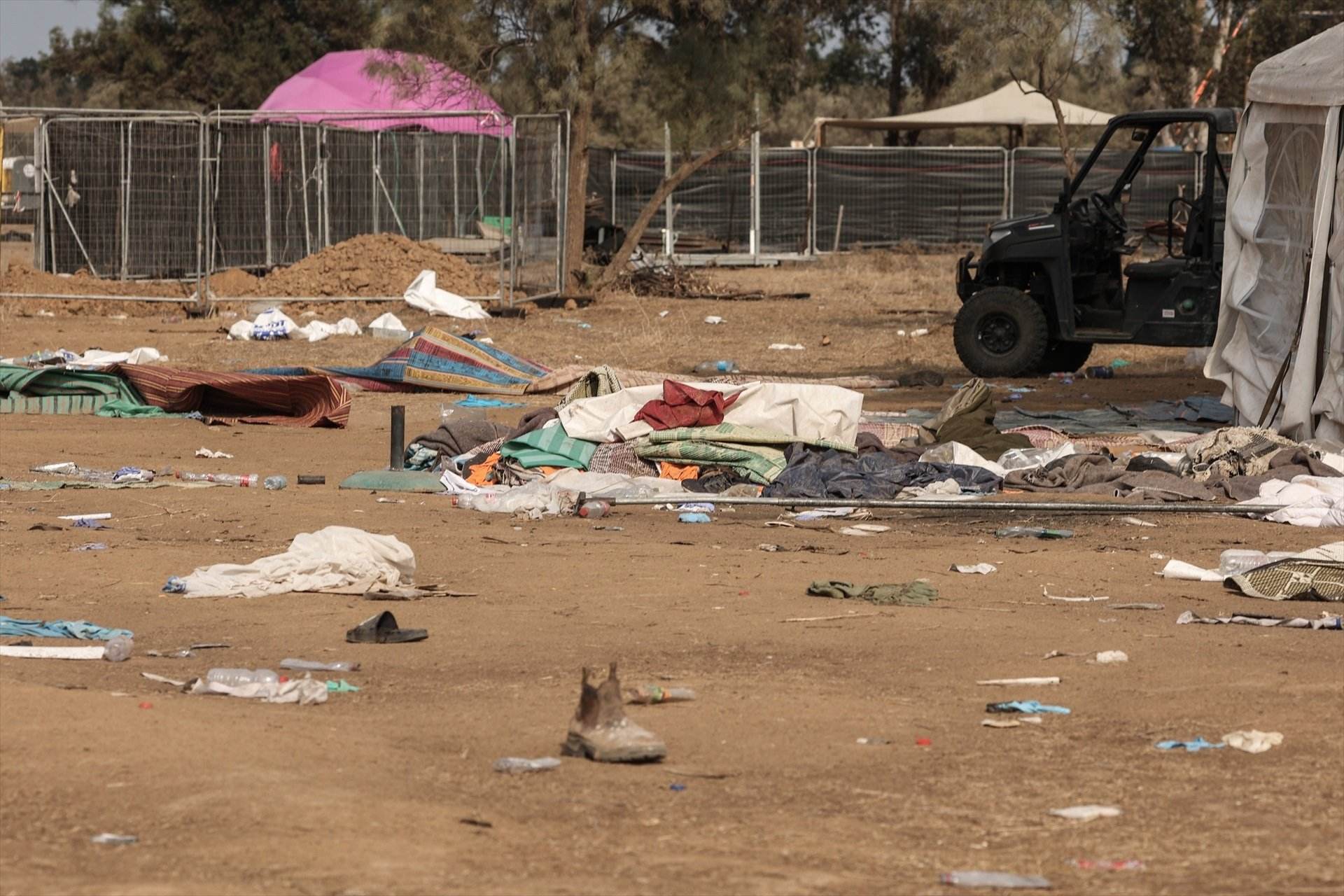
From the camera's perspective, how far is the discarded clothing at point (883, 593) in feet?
24.7

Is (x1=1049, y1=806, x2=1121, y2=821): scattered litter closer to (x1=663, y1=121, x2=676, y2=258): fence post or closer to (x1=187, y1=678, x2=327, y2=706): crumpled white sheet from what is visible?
(x1=187, y1=678, x2=327, y2=706): crumpled white sheet

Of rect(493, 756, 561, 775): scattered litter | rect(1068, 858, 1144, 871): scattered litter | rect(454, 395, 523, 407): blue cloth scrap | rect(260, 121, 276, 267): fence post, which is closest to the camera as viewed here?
rect(1068, 858, 1144, 871): scattered litter

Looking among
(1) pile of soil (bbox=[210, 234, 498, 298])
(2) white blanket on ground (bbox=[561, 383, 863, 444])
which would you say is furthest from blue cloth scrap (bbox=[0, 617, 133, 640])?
(1) pile of soil (bbox=[210, 234, 498, 298])

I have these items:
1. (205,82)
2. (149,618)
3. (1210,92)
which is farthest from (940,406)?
(205,82)

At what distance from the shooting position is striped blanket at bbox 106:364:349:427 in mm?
13891

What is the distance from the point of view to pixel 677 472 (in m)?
11.0

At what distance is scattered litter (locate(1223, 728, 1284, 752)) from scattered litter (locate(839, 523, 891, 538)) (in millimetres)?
4229

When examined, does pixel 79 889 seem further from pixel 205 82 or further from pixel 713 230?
pixel 205 82

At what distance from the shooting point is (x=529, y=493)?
10305 millimetres

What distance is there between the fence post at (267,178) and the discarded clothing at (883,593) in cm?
1746

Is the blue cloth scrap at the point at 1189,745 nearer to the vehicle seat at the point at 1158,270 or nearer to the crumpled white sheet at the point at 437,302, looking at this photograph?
the vehicle seat at the point at 1158,270

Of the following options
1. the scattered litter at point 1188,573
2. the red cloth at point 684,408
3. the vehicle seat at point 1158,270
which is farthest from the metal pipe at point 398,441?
the vehicle seat at point 1158,270

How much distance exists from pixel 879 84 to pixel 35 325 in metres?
37.6

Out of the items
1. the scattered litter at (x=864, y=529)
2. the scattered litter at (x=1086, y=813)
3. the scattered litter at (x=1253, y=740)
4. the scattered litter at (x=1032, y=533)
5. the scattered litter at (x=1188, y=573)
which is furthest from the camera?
the scattered litter at (x=864, y=529)
